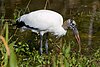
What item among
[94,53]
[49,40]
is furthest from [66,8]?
[94,53]

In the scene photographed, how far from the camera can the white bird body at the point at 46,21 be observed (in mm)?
5754

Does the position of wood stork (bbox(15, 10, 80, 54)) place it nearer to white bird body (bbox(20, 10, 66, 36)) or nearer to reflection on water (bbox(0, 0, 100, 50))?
white bird body (bbox(20, 10, 66, 36))

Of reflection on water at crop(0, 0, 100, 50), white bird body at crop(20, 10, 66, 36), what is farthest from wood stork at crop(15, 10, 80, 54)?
reflection on water at crop(0, 0, 100, 50)

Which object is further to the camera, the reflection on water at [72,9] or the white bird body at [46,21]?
the reflection on water at [72,9]

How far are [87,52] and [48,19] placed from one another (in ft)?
2.90

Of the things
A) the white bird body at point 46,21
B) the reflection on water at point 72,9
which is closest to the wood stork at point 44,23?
the white bird body at point 46,21

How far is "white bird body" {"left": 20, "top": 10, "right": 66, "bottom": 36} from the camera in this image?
18.9ft

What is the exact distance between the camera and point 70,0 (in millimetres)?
11125

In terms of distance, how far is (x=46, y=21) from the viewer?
5.74 meters

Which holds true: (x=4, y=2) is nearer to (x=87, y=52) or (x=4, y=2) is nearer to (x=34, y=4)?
(x=34, y=4)

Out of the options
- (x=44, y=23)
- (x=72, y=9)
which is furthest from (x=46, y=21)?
(x=72, y=9)

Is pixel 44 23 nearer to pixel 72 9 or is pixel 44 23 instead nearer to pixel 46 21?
pixel 46 21

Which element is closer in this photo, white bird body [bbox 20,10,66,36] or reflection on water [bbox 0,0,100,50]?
white bird body [bbox 20,10,66,36]

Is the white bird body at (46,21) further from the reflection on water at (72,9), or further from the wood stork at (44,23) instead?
the reflection on water at (72,9)
